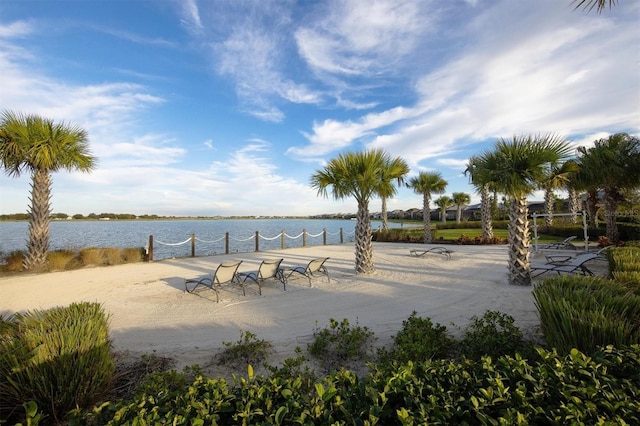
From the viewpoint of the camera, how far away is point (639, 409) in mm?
1540

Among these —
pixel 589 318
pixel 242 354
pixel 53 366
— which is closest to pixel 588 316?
pixel 589 318

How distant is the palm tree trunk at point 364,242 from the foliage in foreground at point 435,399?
742 cm

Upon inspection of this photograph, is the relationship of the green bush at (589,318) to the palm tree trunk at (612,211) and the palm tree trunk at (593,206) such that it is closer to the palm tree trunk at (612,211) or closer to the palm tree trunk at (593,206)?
the palm tree trunk at (612,211)

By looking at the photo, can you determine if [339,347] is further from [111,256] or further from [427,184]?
[427,184]

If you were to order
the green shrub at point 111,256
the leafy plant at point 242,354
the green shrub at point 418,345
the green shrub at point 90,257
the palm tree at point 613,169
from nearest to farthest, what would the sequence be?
the green shrub at point 418,345
the leafy plant at point 242,354
the green shrub at point 90,257
the green shrub at point 111,256
the palm tree at point 613,169

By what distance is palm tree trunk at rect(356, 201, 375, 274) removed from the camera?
31.3ft

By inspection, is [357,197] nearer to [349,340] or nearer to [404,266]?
[404,266]

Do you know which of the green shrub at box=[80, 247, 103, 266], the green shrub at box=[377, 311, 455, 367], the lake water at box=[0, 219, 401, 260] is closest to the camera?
the green shrub at box=[377, 311, 455, 367]

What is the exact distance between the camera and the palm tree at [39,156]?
1026 centimetres

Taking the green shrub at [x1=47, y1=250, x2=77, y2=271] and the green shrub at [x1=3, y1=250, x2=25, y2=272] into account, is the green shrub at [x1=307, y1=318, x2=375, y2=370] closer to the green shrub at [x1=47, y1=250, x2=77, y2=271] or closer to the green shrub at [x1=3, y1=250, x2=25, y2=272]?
the green shrub at [x1=47, y1=250, x2=77, y2=271]

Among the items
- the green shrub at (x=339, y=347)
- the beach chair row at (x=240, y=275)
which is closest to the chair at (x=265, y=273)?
the beach chair row at (x=240, y=275)

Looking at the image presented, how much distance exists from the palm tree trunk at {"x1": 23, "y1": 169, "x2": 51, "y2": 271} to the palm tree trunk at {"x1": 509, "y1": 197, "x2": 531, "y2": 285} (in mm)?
15472

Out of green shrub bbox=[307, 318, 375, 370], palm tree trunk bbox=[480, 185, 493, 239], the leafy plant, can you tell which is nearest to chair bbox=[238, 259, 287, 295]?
the leafy plant

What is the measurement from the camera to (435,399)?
1710 millimetres
